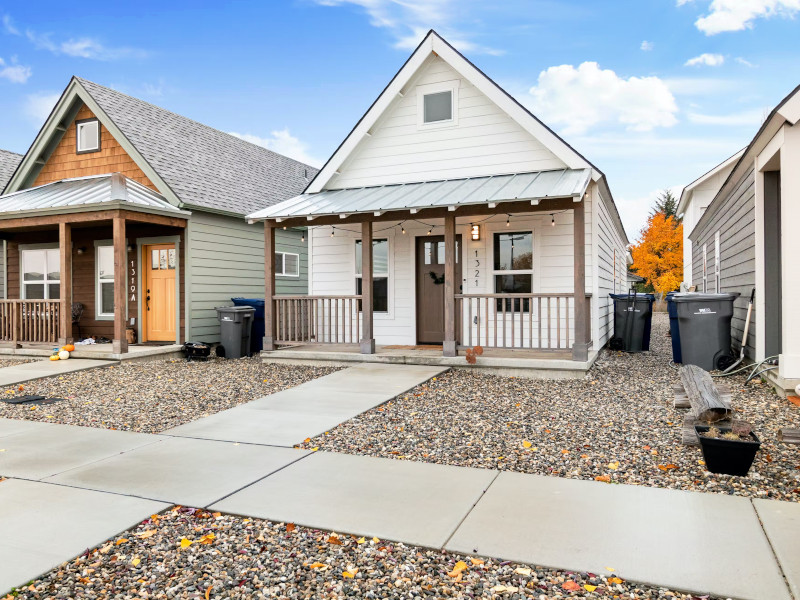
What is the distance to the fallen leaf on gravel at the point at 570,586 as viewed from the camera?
259cm

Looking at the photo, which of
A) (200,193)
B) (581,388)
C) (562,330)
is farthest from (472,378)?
(200,193)

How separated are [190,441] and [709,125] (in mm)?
45836

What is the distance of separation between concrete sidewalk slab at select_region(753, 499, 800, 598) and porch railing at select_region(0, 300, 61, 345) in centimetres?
1245

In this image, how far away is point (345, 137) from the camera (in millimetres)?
11039

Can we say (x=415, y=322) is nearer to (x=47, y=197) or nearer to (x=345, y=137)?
(x=345, y=137)

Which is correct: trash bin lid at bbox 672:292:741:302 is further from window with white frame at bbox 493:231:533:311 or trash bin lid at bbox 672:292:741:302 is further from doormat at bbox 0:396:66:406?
doormat at bbox 0:396:66:406

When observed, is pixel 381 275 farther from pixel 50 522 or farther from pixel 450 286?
pixel 50 522

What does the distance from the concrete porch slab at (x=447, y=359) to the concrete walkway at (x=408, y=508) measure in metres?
4.36

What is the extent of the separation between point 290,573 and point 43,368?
29.6ft

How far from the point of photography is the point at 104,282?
13.3 metres

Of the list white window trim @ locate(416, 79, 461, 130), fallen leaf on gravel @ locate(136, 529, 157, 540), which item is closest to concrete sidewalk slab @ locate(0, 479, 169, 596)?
fallen leaf on gravel @ locate(136, 529, 157, 540)

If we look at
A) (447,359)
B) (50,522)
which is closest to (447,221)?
(447,359)

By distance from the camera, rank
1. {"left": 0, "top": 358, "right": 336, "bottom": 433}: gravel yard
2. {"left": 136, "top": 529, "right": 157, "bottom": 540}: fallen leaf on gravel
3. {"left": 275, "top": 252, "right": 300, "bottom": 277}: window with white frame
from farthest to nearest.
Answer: {"left": 275, "top": 252, "right": 300, "bottom": 277}: window with white frame
{"left": 0, "top": 358, "right": 336, "bottom": 433}: gravel yard
{"left": 136, "top": 529, "right": 157, "bottom": 540}: fallen leaf on gravel

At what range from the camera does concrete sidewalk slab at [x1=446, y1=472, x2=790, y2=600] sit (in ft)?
8.77
